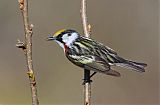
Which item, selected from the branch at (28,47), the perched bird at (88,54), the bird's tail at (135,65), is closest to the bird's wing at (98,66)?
the perched bird at (88,54)

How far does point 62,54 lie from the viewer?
32.4 feet

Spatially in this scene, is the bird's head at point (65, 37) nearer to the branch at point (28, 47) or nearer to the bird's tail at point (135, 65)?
the bird's tail at point (135, 65)

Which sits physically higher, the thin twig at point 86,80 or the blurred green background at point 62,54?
the blurred green background at point 62,54

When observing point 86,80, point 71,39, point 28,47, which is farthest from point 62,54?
point 28,47

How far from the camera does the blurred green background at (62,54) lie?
929cm

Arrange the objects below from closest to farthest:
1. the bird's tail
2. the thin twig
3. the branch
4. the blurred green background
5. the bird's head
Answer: the branch
the thin twig
the bird's head
the bird's tail
the blurred green background

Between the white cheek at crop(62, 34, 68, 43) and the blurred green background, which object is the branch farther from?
the blurred green background

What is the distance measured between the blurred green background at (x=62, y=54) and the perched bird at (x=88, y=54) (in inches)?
206

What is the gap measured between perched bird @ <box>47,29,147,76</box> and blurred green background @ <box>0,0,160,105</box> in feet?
17.2

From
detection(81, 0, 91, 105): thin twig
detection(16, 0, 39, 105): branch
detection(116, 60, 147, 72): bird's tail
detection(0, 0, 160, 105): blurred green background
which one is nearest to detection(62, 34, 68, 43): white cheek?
detection(81, 0, 91, 105): thin twig

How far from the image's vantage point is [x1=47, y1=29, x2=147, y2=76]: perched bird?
3520mm

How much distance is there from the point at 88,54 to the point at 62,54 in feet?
20.6
